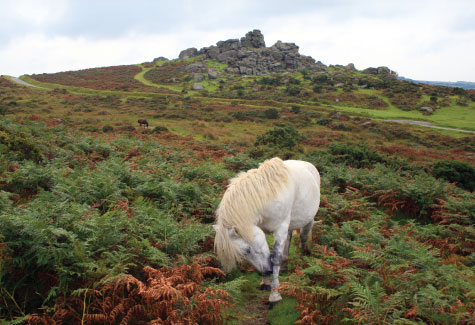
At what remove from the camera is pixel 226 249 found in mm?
4547

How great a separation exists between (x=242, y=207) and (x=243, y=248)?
657 millimetres

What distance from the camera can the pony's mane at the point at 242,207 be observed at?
4492mm

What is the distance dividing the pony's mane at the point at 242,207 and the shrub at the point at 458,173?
13.3m

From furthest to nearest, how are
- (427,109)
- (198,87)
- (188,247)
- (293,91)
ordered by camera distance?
(198,87), (293,91), (427,109), (188,247)

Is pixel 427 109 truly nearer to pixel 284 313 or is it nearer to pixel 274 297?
pixel 274 297

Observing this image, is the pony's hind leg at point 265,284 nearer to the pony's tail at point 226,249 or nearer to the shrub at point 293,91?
the pony's tail at point 226,249

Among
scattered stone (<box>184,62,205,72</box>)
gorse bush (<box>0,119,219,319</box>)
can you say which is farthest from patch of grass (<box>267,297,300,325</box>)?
scattered stone (<box>184,62,205,72</box>)

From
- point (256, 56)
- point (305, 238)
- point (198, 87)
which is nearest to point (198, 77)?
point (198, 87)

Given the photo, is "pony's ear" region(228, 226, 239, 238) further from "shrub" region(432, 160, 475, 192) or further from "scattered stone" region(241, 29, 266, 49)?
"scattered stone" region(241, 29, 266, 49)

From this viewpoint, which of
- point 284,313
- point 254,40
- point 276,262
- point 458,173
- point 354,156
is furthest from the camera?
point 254,40

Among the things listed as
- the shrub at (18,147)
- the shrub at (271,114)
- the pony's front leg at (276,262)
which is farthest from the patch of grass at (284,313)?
the shrub at (271,114)

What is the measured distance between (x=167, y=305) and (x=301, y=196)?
3.16 meters

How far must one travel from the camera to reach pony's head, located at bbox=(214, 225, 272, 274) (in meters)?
4.50

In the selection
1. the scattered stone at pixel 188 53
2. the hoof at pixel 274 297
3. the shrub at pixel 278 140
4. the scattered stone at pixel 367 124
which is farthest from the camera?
the scattered stone at pixel 188 53
